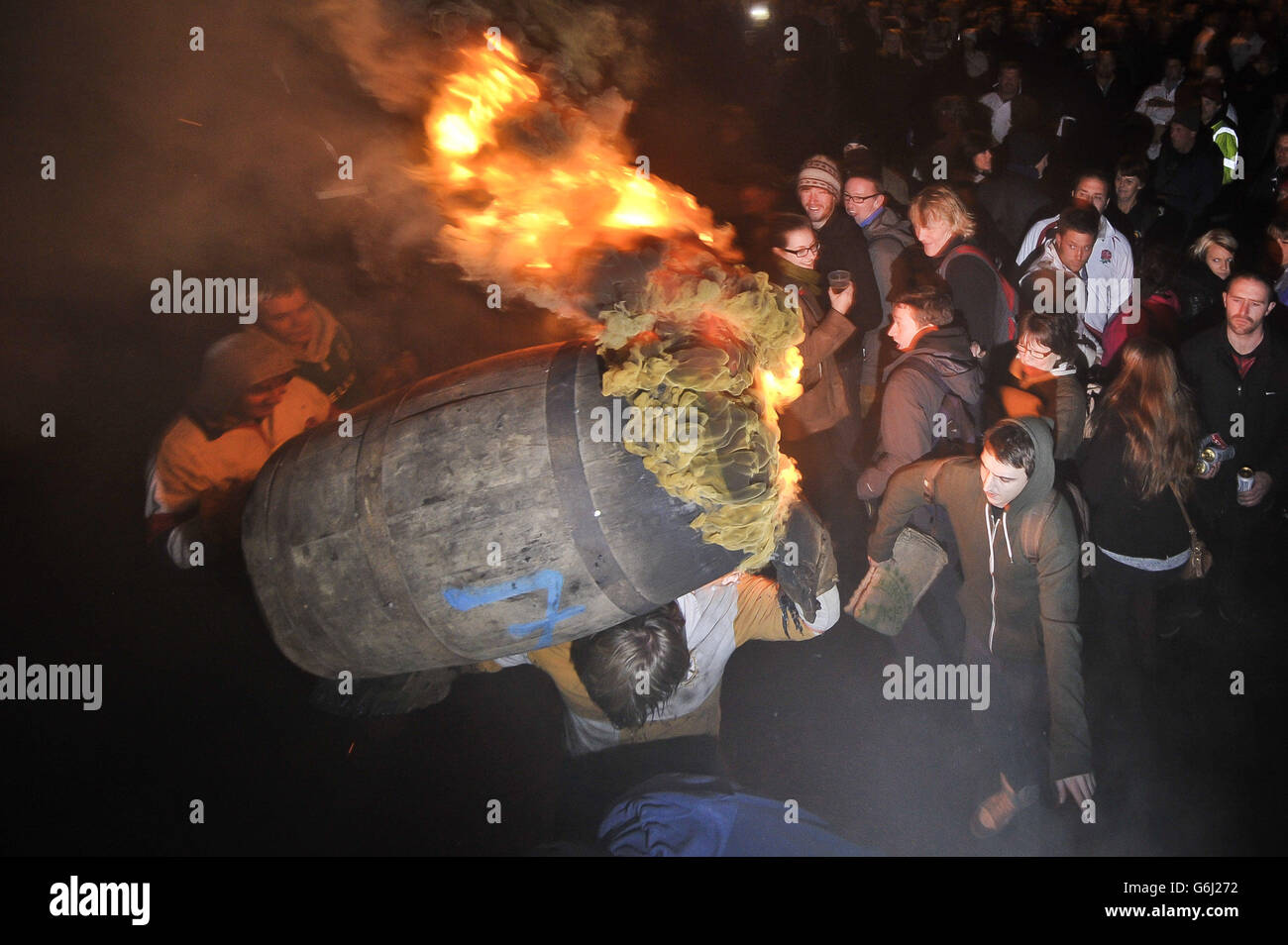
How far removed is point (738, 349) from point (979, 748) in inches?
102

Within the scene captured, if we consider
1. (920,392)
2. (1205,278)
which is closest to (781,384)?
(920,392)

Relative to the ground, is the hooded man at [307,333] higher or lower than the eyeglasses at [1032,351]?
higher

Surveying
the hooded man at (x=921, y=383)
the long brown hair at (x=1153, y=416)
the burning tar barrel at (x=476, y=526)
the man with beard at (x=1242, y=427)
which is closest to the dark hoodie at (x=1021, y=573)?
the hooded man at (x=921, y=383)

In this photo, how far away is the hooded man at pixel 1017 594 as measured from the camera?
417cm

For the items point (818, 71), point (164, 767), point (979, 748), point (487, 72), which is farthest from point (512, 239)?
point (979, 748)

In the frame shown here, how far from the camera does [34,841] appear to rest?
13.7 feet

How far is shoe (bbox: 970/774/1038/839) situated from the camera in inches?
166

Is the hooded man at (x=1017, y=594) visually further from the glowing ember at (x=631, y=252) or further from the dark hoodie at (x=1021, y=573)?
the glowing ember at (x=631, y=252)

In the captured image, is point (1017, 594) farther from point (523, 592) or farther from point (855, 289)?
point (523, 592)

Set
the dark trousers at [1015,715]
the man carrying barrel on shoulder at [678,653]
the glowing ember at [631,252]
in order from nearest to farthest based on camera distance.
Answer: the glowing ember at [631,252] → the man carrying barrel on shoulder at [678,653] → the dark trousers at [1015,715]

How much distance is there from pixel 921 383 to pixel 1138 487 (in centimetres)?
130

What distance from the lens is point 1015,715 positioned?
422 centimetres

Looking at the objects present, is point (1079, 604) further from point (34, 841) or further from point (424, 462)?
point (34, 841)

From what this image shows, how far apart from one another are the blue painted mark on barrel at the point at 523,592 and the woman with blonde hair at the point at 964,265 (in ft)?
8.52
